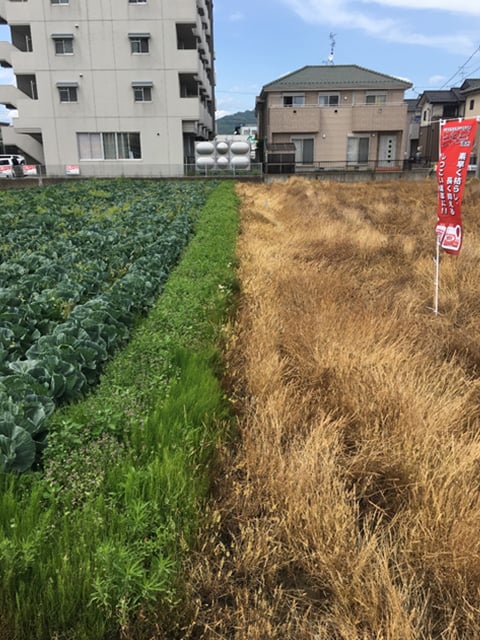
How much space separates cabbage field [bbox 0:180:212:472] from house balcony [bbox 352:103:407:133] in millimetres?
29935

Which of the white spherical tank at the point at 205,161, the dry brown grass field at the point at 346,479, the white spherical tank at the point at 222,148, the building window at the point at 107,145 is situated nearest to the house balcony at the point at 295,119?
the white spherical tank at the point at 222,148

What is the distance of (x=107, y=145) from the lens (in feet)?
111

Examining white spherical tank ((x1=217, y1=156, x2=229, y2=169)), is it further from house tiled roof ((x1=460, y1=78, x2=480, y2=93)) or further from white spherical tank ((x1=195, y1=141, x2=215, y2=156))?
house tiled roof ((x1=460, y1=78, x2=480, y2=93))

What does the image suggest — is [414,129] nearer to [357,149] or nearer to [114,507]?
[357,149]

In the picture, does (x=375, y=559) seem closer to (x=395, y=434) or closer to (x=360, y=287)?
(x=395, y=434)

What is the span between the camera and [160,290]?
6488 mm

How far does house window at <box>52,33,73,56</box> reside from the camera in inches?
1278

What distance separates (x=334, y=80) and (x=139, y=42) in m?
15.6

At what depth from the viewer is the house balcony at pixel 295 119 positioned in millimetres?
37594

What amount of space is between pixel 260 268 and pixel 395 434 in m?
4.96

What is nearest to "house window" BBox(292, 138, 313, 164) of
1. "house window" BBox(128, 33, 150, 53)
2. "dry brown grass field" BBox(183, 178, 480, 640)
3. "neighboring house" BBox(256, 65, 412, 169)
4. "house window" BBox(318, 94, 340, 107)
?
"neighboring house" BBox(256, 65, 412, 169)

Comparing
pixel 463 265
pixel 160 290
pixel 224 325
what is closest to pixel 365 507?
pixel 224 325

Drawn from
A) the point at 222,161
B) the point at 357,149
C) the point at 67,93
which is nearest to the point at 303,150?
the point at 357,149

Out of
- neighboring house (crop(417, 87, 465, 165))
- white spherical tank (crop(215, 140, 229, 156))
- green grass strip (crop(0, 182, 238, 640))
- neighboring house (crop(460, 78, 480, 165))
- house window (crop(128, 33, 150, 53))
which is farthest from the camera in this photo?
neighboring house (crop(417, 87, 465, 165))
